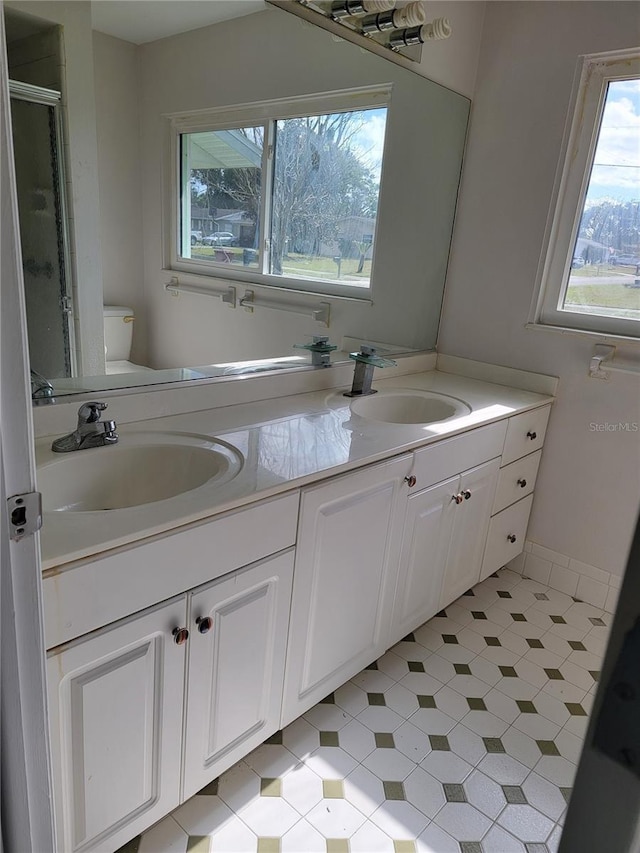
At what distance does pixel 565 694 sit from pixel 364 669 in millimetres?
650

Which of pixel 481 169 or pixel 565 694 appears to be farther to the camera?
pixel 481 169

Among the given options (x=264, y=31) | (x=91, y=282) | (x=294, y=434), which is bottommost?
(x=294, y=434)

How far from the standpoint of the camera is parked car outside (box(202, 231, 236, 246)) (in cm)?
160

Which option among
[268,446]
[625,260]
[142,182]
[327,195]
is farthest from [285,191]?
[625,260]

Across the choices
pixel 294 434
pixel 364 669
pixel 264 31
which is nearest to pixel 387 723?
pixel 364 669

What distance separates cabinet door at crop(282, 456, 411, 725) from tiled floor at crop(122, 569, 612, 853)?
5.7 inches

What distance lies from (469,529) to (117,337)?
4.40ft

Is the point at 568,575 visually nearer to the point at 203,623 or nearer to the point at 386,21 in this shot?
the point at 203,623

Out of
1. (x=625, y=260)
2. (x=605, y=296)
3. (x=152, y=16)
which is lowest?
(x=605, y=296)

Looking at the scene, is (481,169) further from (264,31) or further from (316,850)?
(316,850)

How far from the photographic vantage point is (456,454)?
1.83 meters

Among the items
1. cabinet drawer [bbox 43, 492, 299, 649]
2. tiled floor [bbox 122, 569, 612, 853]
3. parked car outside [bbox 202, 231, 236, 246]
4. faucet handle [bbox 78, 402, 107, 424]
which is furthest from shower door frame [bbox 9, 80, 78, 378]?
tiled floor [bbox 122, 569, 612, 853]

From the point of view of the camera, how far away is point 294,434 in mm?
1557

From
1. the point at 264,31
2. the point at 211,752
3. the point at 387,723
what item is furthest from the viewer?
the point at 387,723
